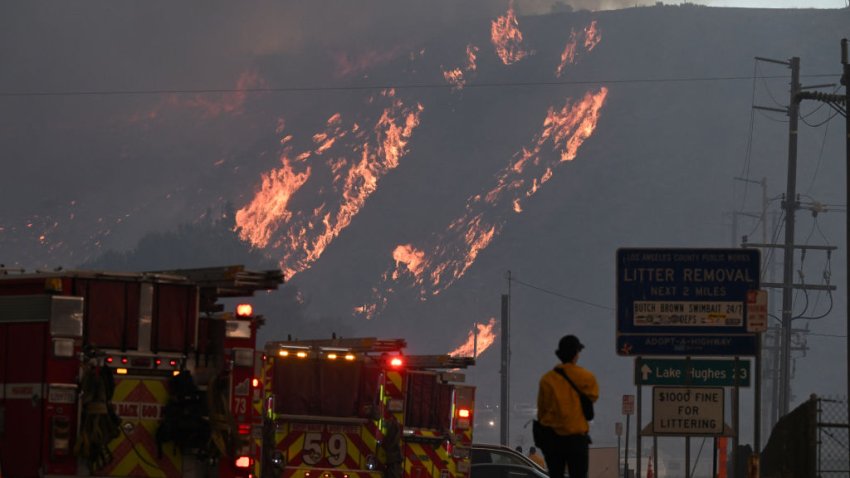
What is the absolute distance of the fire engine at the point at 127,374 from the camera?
16.0m

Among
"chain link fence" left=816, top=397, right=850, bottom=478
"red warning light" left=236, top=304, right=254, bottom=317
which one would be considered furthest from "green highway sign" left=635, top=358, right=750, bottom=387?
"red warning light" left=236, top=304, right=254, bottom=317

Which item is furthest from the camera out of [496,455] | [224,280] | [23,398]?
[496,455]

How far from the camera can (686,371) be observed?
22.1 meters

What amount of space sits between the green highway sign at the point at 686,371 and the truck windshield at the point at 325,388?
3.73 m

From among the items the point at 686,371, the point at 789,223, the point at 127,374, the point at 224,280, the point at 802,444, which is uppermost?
the point at 789,223

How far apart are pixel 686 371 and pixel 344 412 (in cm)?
468

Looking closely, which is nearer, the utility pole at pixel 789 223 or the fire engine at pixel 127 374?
the fire engine at pixel 127 374

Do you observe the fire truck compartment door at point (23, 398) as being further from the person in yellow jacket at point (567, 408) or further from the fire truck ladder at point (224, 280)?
the person in yellow jacket at point (567, 408)

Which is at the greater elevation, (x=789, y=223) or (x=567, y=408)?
(x=789, y=223)

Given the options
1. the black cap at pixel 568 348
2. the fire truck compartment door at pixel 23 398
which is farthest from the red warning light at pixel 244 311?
the black cap at pixel 568 348

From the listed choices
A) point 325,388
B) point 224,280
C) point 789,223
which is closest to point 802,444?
point 325,388

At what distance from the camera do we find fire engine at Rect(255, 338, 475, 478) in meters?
22.4

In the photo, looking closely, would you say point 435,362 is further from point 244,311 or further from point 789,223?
point 789,223

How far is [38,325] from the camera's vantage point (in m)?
16.1
